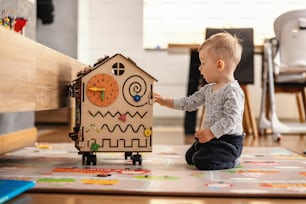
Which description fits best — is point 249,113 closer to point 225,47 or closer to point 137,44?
point 137,44

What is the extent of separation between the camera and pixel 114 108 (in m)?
1.56

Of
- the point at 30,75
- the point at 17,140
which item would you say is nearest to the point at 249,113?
the point at 17,140

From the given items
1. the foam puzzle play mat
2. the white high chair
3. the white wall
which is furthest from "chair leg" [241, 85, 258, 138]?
the foam puzzle play mat

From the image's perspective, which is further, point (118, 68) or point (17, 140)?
point (17, 140)

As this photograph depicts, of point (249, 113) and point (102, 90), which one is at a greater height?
point (102, 90)

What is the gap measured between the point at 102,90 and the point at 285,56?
64.5 inches

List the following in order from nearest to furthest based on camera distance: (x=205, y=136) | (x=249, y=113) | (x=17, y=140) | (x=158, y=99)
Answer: (x=205, y=136) → (x=158, y=99) → (x=17, y=140) → (x=249, y=113)

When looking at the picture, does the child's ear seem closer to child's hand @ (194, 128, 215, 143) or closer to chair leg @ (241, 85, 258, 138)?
child's hand @ (194, 128, 215, 143)

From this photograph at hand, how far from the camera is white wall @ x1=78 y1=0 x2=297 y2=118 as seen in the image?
392 centimetres

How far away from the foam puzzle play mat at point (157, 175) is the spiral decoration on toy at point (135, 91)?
0.67 feet

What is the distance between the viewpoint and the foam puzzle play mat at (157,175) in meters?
1.16

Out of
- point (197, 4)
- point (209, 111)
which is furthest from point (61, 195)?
point (197, 4)

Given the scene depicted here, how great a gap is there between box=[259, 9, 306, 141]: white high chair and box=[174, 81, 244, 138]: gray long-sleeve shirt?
1.19m

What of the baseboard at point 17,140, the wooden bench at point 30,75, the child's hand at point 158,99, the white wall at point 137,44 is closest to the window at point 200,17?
the white wall at point 137,44
